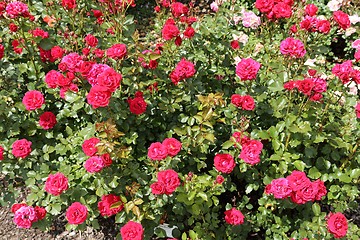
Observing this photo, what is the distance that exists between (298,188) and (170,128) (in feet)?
2.90

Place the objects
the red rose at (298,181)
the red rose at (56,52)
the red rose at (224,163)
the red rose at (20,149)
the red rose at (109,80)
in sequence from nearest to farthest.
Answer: the red rose at (109,80) < the red rose at (298,181) < the red rose at (224,163) < the red rose at (20,149) < the red rose at (56,52)

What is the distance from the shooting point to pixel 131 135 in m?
2.36

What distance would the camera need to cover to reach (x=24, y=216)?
7.32 feet

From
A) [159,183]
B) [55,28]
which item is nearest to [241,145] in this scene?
[159,183]

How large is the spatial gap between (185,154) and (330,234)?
91cm

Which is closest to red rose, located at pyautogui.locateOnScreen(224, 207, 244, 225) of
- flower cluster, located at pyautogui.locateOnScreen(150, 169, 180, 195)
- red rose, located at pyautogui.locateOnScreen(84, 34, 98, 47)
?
flower cluster, located at pyautogui.locateOnScreen(150, 169, 180, 195)

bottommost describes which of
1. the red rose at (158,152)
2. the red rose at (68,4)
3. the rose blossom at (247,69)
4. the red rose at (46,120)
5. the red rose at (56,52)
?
the red rose at (46,120)

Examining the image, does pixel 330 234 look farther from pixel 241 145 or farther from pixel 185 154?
pixel 185 154

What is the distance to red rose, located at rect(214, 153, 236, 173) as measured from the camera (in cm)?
212

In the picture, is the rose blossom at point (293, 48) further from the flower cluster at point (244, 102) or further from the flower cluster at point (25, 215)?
the flower cluster at point (25, 215)

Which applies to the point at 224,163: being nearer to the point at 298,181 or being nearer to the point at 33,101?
the point at 298,181

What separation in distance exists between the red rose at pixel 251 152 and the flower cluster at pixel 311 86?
372 mm

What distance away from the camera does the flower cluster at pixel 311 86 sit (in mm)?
2068

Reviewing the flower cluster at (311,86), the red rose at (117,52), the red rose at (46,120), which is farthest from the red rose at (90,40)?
the flower cluster at (311,86)
